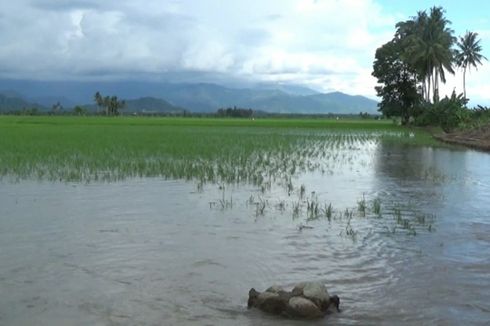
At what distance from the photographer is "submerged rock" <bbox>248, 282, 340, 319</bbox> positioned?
4.60m

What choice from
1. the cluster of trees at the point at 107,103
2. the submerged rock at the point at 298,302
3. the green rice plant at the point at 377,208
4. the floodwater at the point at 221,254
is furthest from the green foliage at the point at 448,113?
the cluster of trees at the point at 107,103

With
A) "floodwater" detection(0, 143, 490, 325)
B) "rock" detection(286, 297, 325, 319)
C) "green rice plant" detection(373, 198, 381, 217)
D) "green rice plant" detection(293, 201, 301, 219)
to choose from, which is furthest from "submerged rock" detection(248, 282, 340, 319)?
"green rice plant" detection(373, 198, 381, 217)

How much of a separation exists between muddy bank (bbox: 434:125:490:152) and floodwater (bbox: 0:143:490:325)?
653 inches

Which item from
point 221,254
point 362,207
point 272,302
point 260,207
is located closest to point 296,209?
point 260,207

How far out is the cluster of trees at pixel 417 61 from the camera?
47531 mm

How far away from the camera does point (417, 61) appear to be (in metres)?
48.4

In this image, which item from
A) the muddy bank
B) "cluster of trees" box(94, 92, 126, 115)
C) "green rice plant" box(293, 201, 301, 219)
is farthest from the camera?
"cluster of trees" box(94, 92, 126, 115)

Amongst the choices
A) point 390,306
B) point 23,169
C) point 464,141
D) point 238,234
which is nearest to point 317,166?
point 23,169

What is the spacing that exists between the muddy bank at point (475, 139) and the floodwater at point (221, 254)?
16.6 m

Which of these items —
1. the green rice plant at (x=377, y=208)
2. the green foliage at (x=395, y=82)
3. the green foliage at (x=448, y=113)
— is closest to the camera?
the green rice plant at (x=377, y=208)

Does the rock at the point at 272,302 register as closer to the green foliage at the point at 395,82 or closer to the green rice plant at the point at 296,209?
the green rice plant at the point at 296,209

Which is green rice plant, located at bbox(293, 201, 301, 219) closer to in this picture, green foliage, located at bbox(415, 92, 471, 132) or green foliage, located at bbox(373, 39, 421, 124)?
green foliage, located at bbox(415, 92, 471, 132)

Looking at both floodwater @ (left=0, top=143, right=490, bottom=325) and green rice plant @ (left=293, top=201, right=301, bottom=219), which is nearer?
floodwater @ (left=0, top=143, right=490, bottom=325)

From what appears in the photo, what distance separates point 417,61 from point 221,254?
149ft
